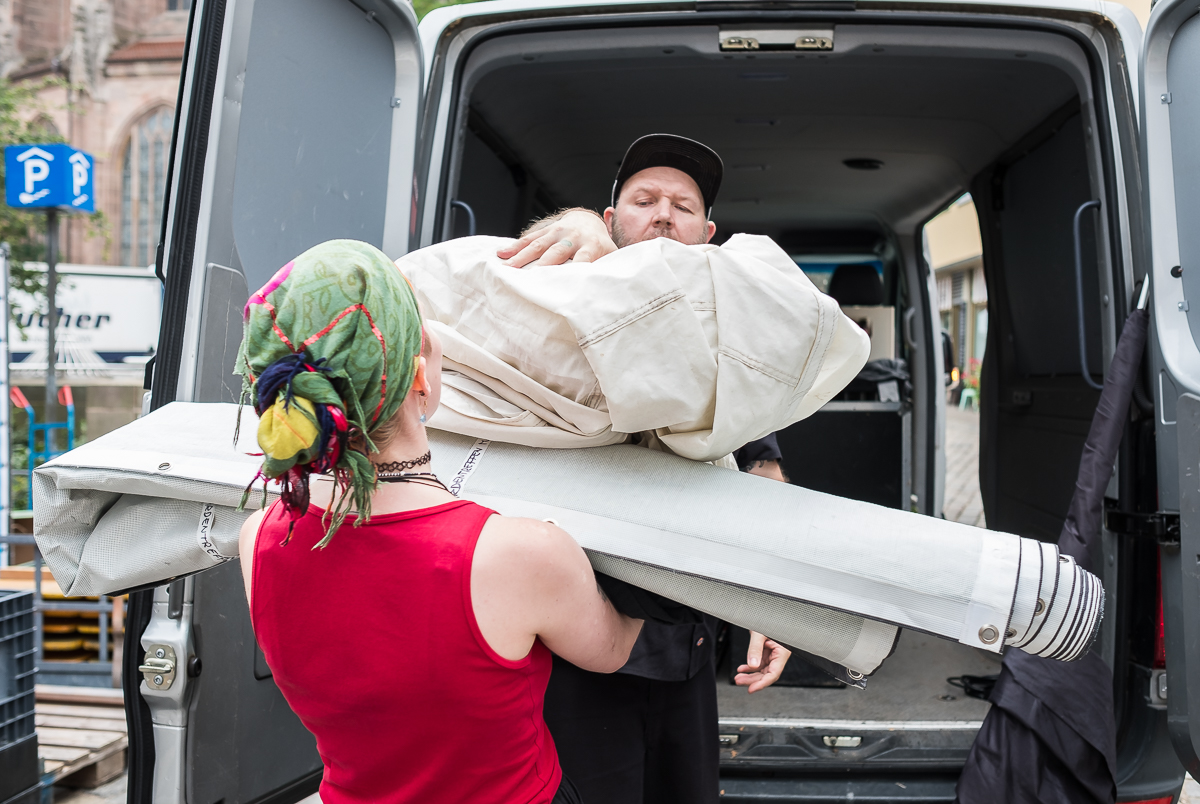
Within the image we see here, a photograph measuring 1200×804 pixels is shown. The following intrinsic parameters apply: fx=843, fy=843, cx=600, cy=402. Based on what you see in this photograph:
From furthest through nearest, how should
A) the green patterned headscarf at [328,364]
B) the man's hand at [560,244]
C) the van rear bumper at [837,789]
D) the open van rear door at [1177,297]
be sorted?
the van rear bumper at [837,789] → the open van rear door at [1177,297] → the man's hand at [560,244] → the green patterned headscarf at [328,364]

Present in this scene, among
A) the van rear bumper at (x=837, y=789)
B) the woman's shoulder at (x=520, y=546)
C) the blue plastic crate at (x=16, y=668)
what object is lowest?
the blue plastic crate at (x=16, y=668)

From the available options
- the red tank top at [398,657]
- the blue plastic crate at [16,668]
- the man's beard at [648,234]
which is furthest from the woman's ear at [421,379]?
the blue plastic crate at [16,668]

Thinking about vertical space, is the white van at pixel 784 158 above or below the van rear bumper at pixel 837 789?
above

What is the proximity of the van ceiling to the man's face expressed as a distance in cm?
51

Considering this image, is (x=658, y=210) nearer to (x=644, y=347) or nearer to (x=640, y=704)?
(x=644, y=347)

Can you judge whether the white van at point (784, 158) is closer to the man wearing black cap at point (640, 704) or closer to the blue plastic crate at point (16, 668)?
the man wearing black cap at point (640, 704)

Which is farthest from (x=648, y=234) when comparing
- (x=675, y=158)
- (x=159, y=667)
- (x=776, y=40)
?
(x=159, y=667)

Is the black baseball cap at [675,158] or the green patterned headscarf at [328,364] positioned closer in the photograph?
the green patterned headscarf at [328,364]

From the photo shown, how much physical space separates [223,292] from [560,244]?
0.66 m

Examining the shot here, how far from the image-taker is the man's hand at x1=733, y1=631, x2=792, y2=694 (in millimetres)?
1530

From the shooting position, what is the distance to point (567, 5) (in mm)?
2236

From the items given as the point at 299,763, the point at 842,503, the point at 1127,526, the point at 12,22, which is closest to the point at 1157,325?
the point at 1127,526

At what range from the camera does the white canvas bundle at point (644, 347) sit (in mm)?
1202

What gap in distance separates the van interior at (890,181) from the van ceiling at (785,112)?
1cm
